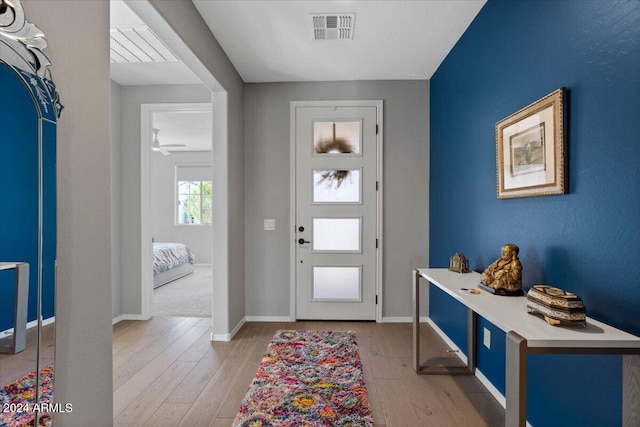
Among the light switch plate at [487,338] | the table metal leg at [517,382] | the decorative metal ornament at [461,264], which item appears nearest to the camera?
the table metal leg at [517,382]

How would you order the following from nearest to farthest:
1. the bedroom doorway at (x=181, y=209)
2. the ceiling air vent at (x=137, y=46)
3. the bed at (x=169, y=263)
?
the ceiling air vent at (x=137, y=46)
the bedroom doorway at (x=181, y=209)
the bed at (x=169, y=263)

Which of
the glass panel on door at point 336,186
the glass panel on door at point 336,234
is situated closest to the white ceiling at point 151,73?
the glass panel on door at point 336,186

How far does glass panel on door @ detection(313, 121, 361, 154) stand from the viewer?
12.2 ft

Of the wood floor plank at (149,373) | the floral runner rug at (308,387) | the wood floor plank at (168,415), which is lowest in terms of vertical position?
the wood floor plank at (149,373)

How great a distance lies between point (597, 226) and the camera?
1376 mm

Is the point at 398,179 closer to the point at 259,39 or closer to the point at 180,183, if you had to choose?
the point at 259,39

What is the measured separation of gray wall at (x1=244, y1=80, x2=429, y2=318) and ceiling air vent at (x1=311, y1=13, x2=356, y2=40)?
0.95 meters

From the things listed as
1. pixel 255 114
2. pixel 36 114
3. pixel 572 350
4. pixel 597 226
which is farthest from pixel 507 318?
pixel 255 114

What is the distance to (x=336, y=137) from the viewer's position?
146 inches

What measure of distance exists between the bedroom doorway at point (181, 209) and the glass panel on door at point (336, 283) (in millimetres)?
1419

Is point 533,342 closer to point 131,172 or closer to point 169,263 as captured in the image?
point 131,172

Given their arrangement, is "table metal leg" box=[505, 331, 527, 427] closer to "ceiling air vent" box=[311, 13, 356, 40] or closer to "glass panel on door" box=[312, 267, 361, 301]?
"ceiling air vent" box=[311, 13, 356, 40]

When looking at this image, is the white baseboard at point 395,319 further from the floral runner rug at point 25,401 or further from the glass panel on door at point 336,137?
the floral runner rug at point 25,401

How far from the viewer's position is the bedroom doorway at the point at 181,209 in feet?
14.3
